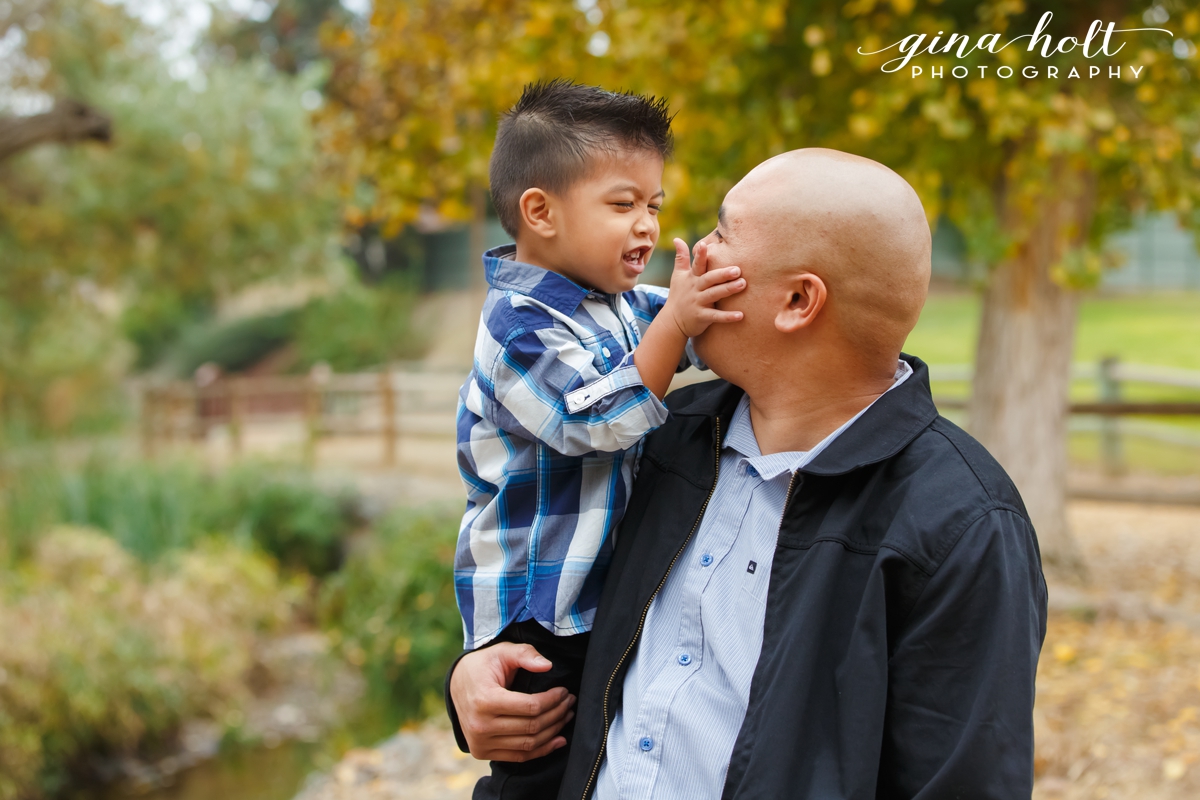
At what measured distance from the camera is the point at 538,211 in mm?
1630

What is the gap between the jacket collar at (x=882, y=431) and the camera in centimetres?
128

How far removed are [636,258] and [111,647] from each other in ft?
17.4

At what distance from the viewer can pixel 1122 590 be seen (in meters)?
5.97

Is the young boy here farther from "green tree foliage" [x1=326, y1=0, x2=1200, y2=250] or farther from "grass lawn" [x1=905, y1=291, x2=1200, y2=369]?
"grass lawn" [x1=905, y1=291, x2=1200, y2=369]

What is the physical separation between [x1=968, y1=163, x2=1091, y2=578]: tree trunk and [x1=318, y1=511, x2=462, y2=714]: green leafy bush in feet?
10.5

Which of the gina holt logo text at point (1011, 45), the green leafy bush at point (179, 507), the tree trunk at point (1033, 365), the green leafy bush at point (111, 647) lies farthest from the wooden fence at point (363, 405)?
the gina holt logo text at point (1011, 45)

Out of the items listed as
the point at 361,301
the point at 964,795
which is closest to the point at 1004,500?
the point at 964,795

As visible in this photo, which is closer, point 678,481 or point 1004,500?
point 1004,500

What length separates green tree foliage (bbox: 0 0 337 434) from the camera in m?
9.41

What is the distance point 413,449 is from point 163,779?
22.1ft

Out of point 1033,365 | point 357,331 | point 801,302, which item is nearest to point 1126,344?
point 1033,365

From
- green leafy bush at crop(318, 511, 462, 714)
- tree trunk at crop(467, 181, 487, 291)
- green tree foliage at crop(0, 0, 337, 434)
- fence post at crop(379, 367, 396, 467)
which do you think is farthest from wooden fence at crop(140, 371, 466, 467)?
green leafy bush at crop(318, 511, 462, 714)

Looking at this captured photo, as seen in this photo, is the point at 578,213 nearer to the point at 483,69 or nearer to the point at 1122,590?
the point at 483,69

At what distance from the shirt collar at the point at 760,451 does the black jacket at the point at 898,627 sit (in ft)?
0.12
